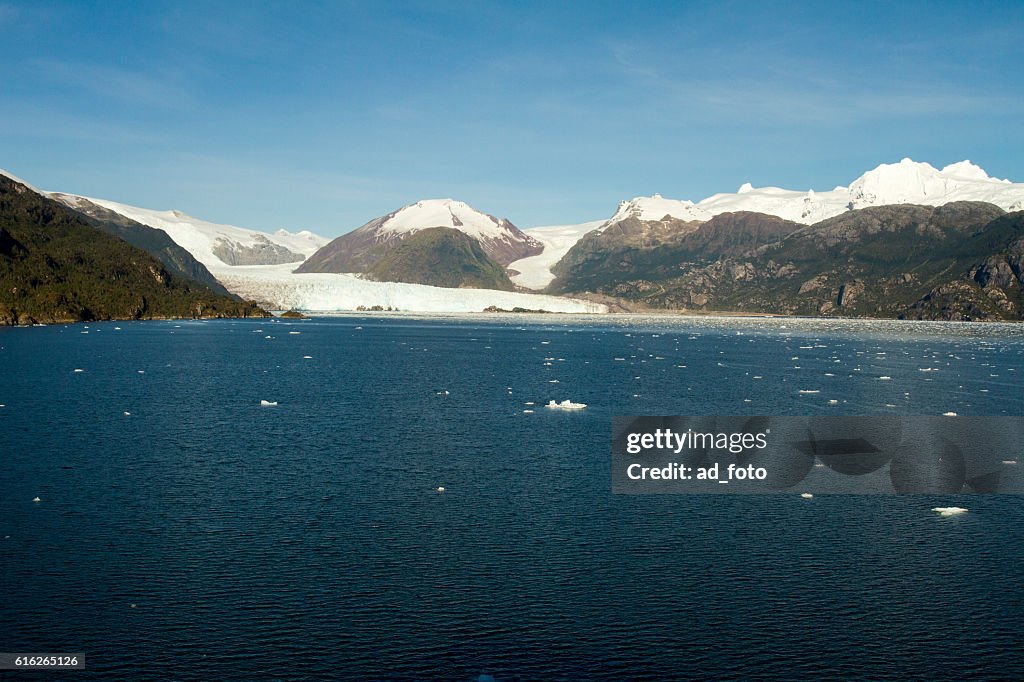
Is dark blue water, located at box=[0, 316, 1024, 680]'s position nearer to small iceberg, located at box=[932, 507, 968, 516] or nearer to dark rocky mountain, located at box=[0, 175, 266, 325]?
small iceberg, located at box=[932, 507, 968, 516]

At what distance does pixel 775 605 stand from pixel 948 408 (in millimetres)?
34682

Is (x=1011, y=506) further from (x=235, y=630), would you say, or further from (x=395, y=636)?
(x=235, y=630)

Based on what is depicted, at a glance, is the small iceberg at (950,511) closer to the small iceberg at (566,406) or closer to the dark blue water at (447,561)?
the dark blue water at (447,561)

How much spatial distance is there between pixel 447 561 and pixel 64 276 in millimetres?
174344

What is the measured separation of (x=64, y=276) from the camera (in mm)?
168750

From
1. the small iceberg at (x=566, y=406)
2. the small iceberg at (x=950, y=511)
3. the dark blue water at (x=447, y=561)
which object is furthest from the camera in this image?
the small iceberg at (x=566, y=406)

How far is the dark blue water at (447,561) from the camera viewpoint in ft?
48.1

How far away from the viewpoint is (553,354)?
90.1 m

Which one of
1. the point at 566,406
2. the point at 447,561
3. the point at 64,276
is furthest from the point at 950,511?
the point at 64,276

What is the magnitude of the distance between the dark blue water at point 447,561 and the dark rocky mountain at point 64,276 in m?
124

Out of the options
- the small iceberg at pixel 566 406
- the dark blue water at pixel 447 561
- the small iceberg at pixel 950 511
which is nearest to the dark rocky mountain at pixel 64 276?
the dark blue water at pixel 447 561

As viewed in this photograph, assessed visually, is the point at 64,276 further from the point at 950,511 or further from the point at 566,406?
the point at 950,511

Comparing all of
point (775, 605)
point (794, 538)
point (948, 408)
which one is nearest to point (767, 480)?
point (794, 538)

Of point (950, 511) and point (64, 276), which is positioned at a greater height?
point (64, 276)
